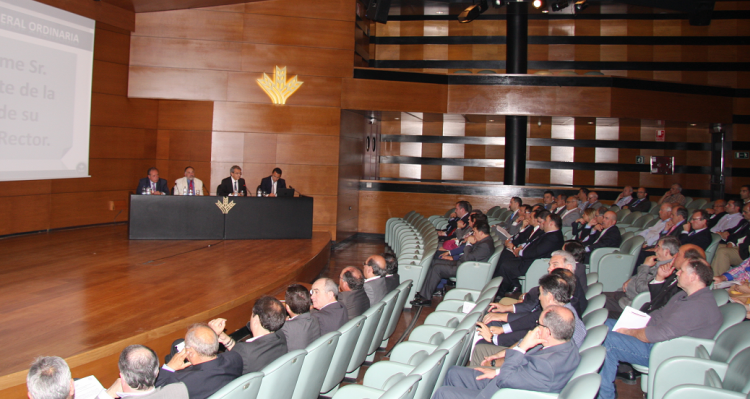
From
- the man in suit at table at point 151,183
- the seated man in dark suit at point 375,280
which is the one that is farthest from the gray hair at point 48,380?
the man in suit at table at point 151,183

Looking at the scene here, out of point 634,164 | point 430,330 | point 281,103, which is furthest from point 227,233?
point 634,164

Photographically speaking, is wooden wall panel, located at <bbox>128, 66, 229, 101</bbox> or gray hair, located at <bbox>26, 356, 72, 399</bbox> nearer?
gray hair, located at <bbox>26, 356, 72, 399</bbox>

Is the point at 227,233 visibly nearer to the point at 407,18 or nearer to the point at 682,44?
the point at 407,18

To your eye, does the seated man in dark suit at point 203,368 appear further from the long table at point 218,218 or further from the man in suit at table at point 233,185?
the man in suit at table at point 233,185

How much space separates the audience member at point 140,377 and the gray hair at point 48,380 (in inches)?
8.4

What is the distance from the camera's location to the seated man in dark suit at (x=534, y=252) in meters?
6.05

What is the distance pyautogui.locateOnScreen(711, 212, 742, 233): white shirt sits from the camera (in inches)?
281

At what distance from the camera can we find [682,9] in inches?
376

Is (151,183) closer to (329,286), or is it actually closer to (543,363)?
(329,286)

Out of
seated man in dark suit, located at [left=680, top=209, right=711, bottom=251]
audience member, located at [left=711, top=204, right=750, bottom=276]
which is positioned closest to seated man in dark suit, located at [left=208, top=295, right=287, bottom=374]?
seated man in dark suit, located at [left=680, top=209, right=711, bottom=251]

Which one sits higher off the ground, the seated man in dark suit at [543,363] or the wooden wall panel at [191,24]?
the wooden wall panel at [191,24]

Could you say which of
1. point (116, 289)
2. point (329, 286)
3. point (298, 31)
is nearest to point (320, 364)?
point (329, 286)

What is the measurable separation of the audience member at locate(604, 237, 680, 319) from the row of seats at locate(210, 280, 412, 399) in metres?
1.97

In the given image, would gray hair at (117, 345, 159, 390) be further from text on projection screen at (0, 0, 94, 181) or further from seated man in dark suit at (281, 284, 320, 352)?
text on projection screen at (0, 0, 94, 181)
